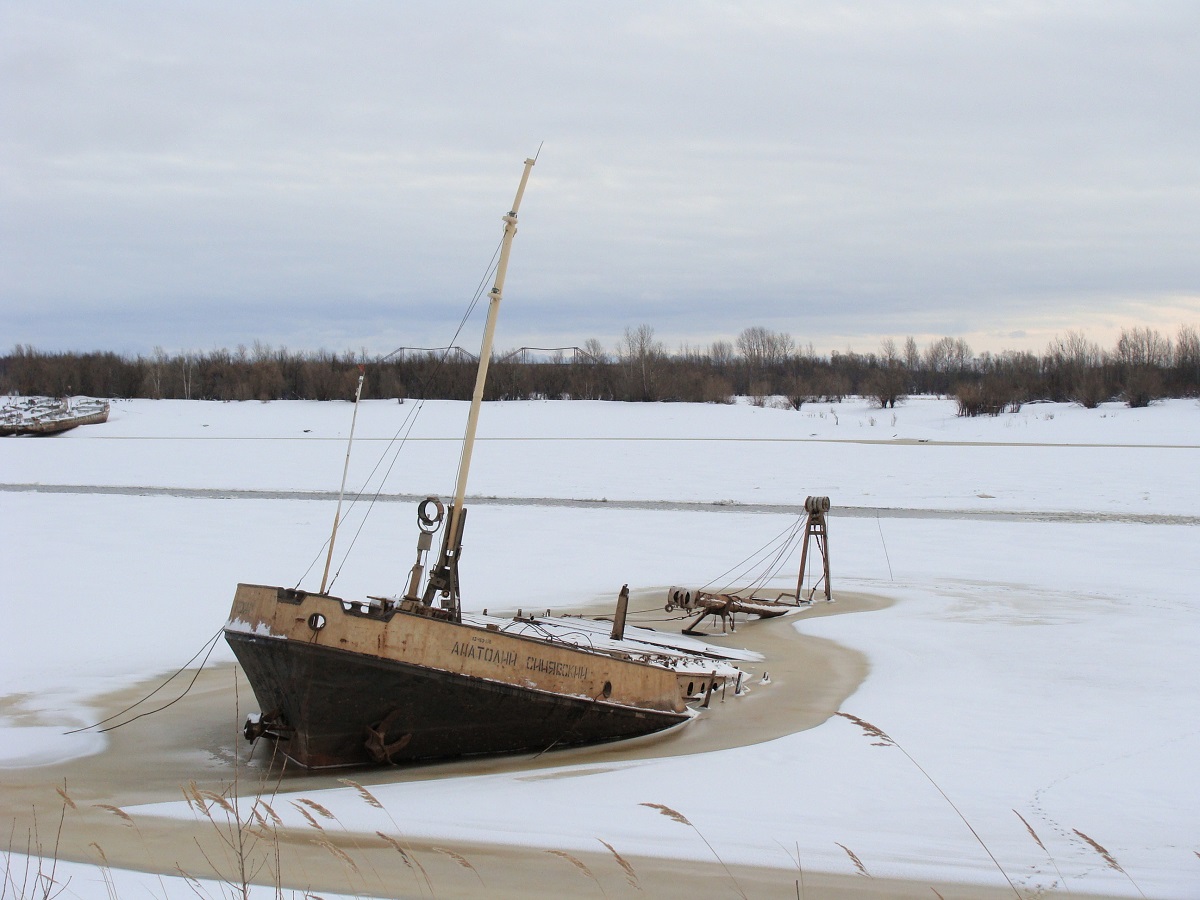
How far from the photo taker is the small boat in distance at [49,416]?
52.6 m

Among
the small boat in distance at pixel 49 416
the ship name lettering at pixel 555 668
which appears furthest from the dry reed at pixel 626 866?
the small boat in distance at pixel 49 416

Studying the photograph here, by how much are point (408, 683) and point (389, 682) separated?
0.16 meters

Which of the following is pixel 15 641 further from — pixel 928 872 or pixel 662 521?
pixel 662 521

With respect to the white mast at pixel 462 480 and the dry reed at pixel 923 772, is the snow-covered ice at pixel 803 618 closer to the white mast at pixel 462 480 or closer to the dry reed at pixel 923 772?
the dry reed at pixel 923 772

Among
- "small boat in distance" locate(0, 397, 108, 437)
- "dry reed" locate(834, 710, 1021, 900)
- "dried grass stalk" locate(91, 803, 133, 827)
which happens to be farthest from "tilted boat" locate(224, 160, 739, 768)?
"small boat in distance" locate(0, 397, 108, 437)

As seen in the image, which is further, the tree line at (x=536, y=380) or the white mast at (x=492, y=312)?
the tree line at (x=536, y=380)

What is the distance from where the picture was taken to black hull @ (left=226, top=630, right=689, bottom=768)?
912 centimetres

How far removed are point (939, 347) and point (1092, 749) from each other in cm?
13284

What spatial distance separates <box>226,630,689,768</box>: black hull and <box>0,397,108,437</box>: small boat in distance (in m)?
49.6

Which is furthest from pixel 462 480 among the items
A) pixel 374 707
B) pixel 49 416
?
pixel 49 416

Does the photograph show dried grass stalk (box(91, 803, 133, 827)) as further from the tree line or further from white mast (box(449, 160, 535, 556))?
the tree line

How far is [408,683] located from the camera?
9.27 m

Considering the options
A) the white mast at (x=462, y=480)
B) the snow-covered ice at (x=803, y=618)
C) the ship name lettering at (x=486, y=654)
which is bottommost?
the snow-covered ice at (x=803, y=618)

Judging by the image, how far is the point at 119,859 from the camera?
7043 millimetres
